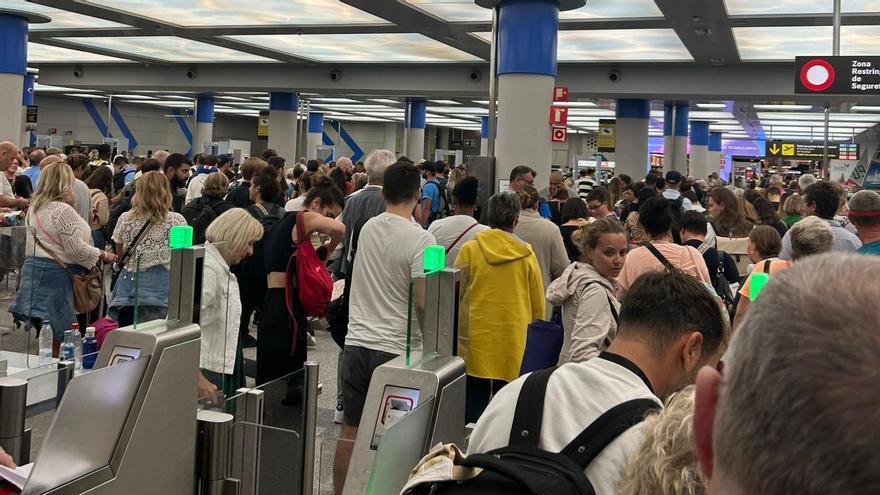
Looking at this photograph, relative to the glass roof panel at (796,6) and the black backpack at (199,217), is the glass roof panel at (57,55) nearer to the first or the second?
the black backpack at (199,217)

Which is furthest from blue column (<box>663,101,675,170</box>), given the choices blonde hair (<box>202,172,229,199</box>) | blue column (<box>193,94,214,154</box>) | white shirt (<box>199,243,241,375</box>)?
white shirt (<box>199,243,241,375</box>)

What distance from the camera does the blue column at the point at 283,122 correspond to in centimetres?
2017

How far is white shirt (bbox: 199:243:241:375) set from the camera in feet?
10.5

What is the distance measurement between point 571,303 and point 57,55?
1855cm

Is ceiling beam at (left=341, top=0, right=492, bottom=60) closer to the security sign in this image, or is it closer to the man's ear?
the security sign

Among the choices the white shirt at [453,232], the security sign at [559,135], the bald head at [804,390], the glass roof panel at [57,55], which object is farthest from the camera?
the glass roof panel at [57,55]

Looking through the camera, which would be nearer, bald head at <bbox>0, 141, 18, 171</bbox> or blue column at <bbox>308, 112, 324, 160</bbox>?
bald head at <bbox>0, 141, 18, 171</bbox>

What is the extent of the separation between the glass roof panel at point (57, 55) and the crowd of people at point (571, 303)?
418 inches

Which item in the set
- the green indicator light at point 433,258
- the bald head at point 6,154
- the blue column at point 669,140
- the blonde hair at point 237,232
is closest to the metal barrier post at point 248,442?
the green indicator light at point 433,258

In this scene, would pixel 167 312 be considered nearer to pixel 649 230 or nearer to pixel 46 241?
pixel 649 230

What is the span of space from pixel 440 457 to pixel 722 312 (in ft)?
3.21

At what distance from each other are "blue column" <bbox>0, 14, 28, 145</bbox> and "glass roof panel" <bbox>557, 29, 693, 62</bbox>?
315 inches

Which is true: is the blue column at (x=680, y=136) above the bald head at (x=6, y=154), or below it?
above

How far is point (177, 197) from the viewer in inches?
337
